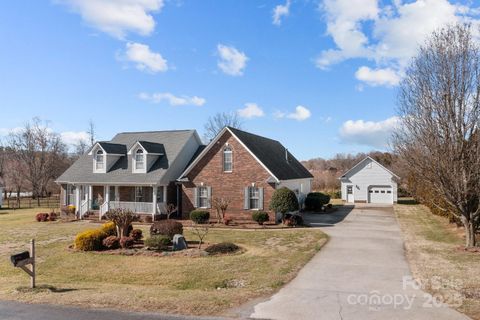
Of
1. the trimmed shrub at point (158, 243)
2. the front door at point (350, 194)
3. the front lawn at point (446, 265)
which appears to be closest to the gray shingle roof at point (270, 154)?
the front lawn at point (446, 265)

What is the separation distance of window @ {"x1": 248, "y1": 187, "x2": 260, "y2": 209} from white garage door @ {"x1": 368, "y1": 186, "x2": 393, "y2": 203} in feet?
78.7

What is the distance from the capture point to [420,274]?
518 inches

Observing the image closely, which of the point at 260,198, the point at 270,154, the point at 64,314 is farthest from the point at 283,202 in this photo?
the point at 64,314

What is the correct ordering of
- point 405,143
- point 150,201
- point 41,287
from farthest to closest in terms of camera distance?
point 150,201 → point 405,143 → point 41,287

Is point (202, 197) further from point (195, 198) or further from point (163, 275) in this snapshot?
point (163, 275)

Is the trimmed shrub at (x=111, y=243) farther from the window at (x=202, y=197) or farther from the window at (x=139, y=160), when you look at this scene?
the window at (x=139, y=160)

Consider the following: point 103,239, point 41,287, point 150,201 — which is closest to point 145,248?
point 103,239

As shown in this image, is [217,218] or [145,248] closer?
[145,248]

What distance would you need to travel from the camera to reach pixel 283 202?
86.4ft

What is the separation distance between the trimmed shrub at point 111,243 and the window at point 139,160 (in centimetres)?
1354

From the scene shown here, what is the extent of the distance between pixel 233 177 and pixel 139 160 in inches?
326

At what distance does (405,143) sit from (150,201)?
20.1 metres

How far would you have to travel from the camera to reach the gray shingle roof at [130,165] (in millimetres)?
31328

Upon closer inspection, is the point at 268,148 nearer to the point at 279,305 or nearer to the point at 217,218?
the point at 217,218
